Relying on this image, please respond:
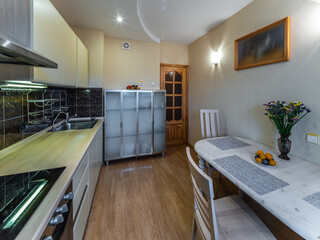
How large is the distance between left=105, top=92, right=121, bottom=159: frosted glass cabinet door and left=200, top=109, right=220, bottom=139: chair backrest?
65.7 inches

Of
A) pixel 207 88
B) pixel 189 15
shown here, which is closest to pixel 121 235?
pixel 207 88

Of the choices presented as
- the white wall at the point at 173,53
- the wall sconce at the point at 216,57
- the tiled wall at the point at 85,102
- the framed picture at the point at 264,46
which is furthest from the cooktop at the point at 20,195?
the white wall at the point at 173,53

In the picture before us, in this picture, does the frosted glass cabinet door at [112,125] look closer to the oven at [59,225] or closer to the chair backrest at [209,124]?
the chair backrest at [209,124]

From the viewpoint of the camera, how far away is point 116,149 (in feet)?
9.59

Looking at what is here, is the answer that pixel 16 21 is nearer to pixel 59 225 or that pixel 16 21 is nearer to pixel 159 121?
pixel 59 225

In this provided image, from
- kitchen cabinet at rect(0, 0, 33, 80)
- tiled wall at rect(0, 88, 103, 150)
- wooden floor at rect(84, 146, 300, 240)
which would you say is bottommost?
wooden floor at rect(84, 146, 300, 240)

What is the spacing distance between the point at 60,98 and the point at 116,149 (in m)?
1.36

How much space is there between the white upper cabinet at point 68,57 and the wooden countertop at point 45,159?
25.4 inches

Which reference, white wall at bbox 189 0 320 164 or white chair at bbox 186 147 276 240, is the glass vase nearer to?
white wall at bbox 189 0 320 164

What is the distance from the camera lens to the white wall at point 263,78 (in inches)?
55.6

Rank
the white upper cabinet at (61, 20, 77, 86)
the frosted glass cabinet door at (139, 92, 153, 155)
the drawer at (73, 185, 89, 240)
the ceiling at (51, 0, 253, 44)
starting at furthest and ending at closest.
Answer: the frosted glass cabinet door at (139, 92, 153, 155), the ceiling at (51, 0, 253, 44), the white upper cabinet at (61, 20, 77, 86), the drawer at (73, 185, 89, 240)

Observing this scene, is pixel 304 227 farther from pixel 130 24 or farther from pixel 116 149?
pixel 130 24

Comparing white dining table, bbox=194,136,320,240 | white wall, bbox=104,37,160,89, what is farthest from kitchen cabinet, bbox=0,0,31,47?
white wall, bbox=104,37,160,89

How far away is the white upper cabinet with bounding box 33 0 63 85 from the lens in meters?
1.04
